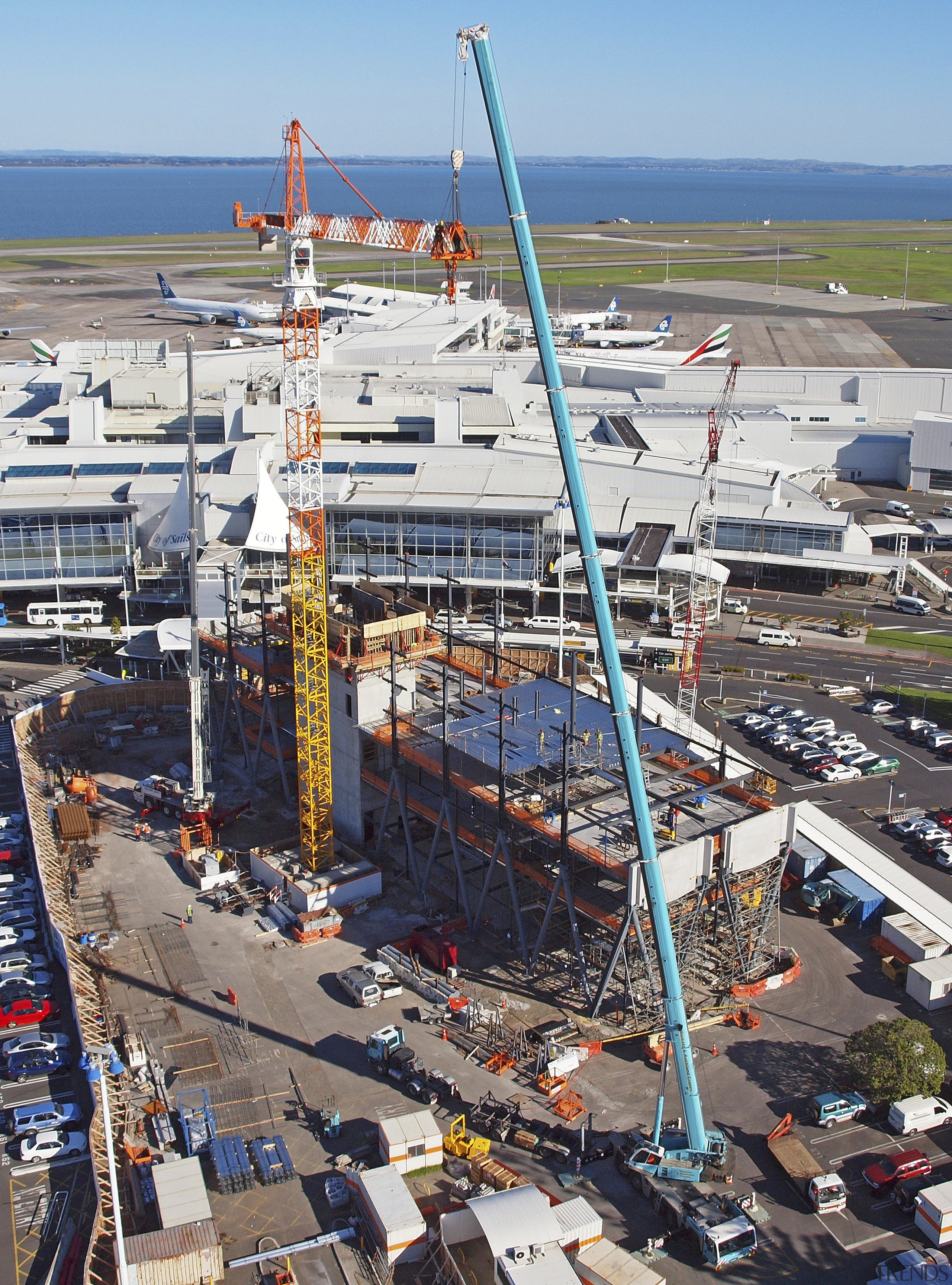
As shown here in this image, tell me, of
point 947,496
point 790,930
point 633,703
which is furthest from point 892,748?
point 947,496

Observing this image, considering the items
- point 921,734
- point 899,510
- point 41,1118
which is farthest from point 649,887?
point 899,510

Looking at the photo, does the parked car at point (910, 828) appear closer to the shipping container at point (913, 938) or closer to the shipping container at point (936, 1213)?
the shipping container at point (913, 938)

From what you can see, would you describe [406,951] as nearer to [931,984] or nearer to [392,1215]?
[392,1215]

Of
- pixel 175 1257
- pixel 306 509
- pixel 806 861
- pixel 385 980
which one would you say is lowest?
pixel 385 980

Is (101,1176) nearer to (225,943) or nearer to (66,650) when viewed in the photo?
(225,943)

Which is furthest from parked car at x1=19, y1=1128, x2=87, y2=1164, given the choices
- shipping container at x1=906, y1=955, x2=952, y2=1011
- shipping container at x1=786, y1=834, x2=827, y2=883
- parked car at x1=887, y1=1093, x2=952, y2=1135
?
shipping container at x1=786, y1=834, x2=827, y2=883

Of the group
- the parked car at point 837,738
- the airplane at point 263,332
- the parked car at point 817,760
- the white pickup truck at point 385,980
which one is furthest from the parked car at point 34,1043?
the airplane at point 263,332
